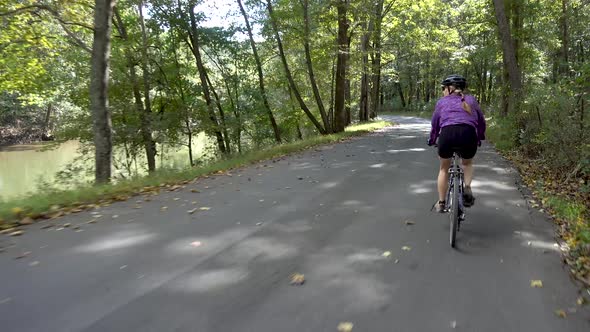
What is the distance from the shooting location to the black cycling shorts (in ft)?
15.8

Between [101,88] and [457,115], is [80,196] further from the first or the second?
[457,115]

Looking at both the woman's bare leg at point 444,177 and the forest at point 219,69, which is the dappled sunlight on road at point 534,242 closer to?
the woman's bare leg at point 444,177

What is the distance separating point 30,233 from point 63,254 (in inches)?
45.5

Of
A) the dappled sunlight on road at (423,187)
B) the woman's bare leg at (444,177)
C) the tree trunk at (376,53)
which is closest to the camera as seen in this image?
the woman's bare leg at (444,177)

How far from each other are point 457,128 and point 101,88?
25.5ft

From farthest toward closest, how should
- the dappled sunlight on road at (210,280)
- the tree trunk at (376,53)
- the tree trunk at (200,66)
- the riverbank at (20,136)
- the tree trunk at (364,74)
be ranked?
the riverbank at (20,136), the tree trunk at (364,74), the tree trunk at (376,53), the tree trunk at (200,66), the dappled sunlight on road at (210,280)

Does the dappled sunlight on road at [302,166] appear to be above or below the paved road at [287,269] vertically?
above

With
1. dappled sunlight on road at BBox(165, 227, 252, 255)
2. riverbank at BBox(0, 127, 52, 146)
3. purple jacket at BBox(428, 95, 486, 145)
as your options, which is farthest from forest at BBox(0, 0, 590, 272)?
riverbank at BBox(0, 127, 52, 146)

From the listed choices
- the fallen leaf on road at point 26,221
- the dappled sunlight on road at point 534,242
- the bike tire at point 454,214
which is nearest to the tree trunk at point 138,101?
the fallen leaf on road at point 26,221

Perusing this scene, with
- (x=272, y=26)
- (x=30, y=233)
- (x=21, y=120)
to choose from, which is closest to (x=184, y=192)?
(x=30, y=233)

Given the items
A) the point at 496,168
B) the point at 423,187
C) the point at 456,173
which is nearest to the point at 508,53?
the point at 496,168

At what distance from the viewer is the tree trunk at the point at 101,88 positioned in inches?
353

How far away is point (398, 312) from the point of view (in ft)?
10.1

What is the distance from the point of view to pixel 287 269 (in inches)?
154
